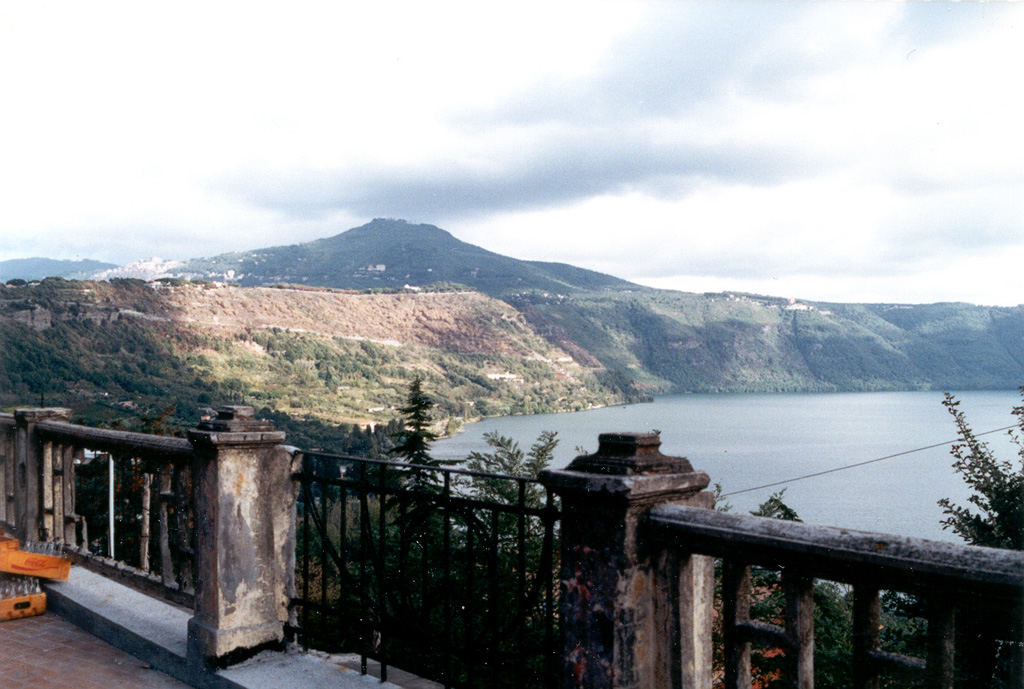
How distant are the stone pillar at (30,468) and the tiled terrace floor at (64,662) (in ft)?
3.34

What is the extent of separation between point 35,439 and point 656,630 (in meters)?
4.94

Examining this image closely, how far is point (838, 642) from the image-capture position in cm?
535

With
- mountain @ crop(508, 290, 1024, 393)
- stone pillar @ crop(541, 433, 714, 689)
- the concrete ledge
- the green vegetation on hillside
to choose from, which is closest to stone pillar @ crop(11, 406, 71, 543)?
the concrete ledge

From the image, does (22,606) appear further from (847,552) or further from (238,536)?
(847,552)

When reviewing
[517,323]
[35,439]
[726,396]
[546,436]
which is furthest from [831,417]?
[35,439]

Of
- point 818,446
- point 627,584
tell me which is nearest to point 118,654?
point 627,584

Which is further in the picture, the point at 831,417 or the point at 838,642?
the point at 831,417

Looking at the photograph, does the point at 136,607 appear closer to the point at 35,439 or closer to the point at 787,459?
the point at 35,439

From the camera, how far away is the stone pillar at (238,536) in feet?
11.4

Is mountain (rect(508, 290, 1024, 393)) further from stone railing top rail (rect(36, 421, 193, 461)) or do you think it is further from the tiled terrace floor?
the tiled terrace floor

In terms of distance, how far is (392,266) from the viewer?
12712 cm

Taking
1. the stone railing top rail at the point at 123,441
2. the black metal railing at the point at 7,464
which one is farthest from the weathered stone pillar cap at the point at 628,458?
the black metal railing at the point at 7,464

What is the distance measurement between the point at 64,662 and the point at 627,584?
330 cm

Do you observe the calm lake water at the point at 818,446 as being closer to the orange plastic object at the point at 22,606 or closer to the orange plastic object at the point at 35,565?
the orange plastic object at the point at 35,565
